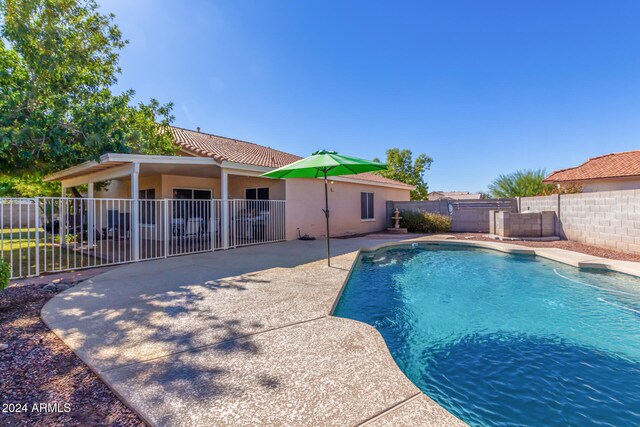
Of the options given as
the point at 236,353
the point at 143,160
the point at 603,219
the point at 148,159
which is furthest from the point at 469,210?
the point at 236,353

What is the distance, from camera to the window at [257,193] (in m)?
14.0

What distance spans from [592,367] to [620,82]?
1793 centimetres

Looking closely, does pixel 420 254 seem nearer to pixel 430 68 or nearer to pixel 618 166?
pixel 430 68

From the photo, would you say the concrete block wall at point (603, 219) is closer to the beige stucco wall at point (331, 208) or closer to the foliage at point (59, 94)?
the beige stucco wall at point (331, 208)

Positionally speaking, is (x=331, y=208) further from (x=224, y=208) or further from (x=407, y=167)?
(x=407, y=167)

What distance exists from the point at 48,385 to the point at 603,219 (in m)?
14.9

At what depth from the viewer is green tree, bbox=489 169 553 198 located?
2441 cm

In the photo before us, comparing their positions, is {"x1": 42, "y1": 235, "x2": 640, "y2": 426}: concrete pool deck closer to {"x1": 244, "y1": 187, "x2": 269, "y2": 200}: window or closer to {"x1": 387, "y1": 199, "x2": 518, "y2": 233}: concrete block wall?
{"x1": 244, "y1": 187, "x2": 269, "y2": 200}: window

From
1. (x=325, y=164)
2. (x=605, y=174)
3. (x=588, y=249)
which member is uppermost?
(x=605, y=174)

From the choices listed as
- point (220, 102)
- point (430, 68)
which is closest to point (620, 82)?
point (430, 68)

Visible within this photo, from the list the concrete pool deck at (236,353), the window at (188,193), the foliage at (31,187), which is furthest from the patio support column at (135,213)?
the foliage at (31,187)

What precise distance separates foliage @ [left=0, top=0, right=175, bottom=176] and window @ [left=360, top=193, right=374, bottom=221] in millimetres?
10880

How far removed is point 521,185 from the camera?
25.7 metres

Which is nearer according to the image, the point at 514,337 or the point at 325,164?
the point at 514,337
